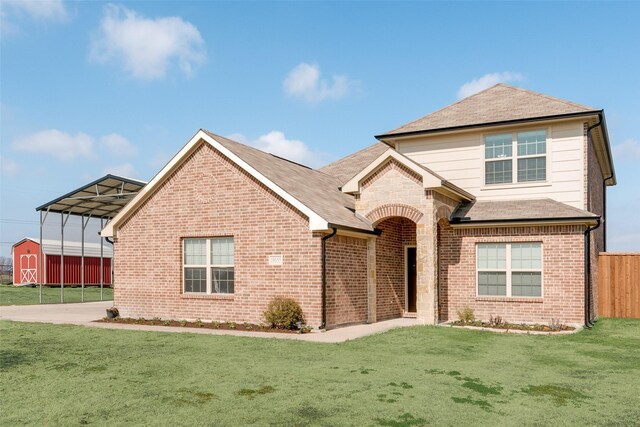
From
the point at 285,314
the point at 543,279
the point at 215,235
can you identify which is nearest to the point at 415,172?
the point at 543,279

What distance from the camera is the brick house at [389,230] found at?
1600cm

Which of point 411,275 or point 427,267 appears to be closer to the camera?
point 427,267

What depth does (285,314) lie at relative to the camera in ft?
49.5

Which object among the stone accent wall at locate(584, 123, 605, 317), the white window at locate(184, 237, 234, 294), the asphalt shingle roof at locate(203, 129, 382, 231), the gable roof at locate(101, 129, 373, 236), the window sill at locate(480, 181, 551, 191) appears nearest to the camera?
the gable roof at locate(101, 129, 373, 236)

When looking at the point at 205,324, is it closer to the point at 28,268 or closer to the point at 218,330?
the point at 218,330

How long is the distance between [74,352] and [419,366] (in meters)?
7.15

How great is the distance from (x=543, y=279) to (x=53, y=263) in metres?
39.4

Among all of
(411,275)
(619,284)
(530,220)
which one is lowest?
(619,284)

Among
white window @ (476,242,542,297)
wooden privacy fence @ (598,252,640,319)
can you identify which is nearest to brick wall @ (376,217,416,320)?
white window @ (476,242,542,297)

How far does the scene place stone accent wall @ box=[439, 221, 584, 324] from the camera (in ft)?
53.6

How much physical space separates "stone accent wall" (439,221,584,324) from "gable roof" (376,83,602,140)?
382 cm

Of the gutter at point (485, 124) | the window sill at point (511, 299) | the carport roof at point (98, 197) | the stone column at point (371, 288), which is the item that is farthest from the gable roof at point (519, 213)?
the carport roof at point (98, 197)

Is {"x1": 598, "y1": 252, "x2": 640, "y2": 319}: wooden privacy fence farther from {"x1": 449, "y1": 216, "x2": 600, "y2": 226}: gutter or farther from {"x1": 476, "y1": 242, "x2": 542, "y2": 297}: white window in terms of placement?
{"x1": 476, "y1": 242, "x2": 542, "y2": 297}: white window

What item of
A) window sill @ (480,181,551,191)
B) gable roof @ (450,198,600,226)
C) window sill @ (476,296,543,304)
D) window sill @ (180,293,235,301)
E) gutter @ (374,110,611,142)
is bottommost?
window sill @ (476,296,543,304)
